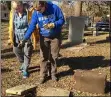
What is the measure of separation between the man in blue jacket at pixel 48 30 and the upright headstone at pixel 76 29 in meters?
5.66

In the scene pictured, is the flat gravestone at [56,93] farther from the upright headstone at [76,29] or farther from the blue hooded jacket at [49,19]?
the upright headstone at [76,29]

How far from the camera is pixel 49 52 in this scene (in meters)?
5.82

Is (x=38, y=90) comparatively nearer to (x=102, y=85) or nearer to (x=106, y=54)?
(x=102, y=85)

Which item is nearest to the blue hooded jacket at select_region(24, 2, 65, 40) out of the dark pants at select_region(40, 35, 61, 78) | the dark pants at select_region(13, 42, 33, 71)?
the dark pants at select_region(40, 35, 61, 78)

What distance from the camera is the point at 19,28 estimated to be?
19.8 feet

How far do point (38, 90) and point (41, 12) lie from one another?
1.32 metres

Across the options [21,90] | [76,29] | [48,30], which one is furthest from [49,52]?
[76,29]

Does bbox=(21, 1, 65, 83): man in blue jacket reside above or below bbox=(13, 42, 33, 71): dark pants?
above

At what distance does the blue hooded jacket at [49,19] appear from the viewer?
17.9ft

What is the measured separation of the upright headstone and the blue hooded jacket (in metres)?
5.81

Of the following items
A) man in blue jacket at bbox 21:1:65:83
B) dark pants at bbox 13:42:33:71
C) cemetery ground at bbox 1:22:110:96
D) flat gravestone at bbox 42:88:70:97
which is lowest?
cemetery ground at bbox 1:22:110:96

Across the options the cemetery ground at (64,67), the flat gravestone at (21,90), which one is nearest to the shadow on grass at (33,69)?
the cemetery ground at (64,67)

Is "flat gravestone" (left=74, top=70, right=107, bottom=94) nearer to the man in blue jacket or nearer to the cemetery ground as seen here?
the cemetery ground

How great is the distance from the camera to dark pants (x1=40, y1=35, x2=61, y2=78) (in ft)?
18.6
